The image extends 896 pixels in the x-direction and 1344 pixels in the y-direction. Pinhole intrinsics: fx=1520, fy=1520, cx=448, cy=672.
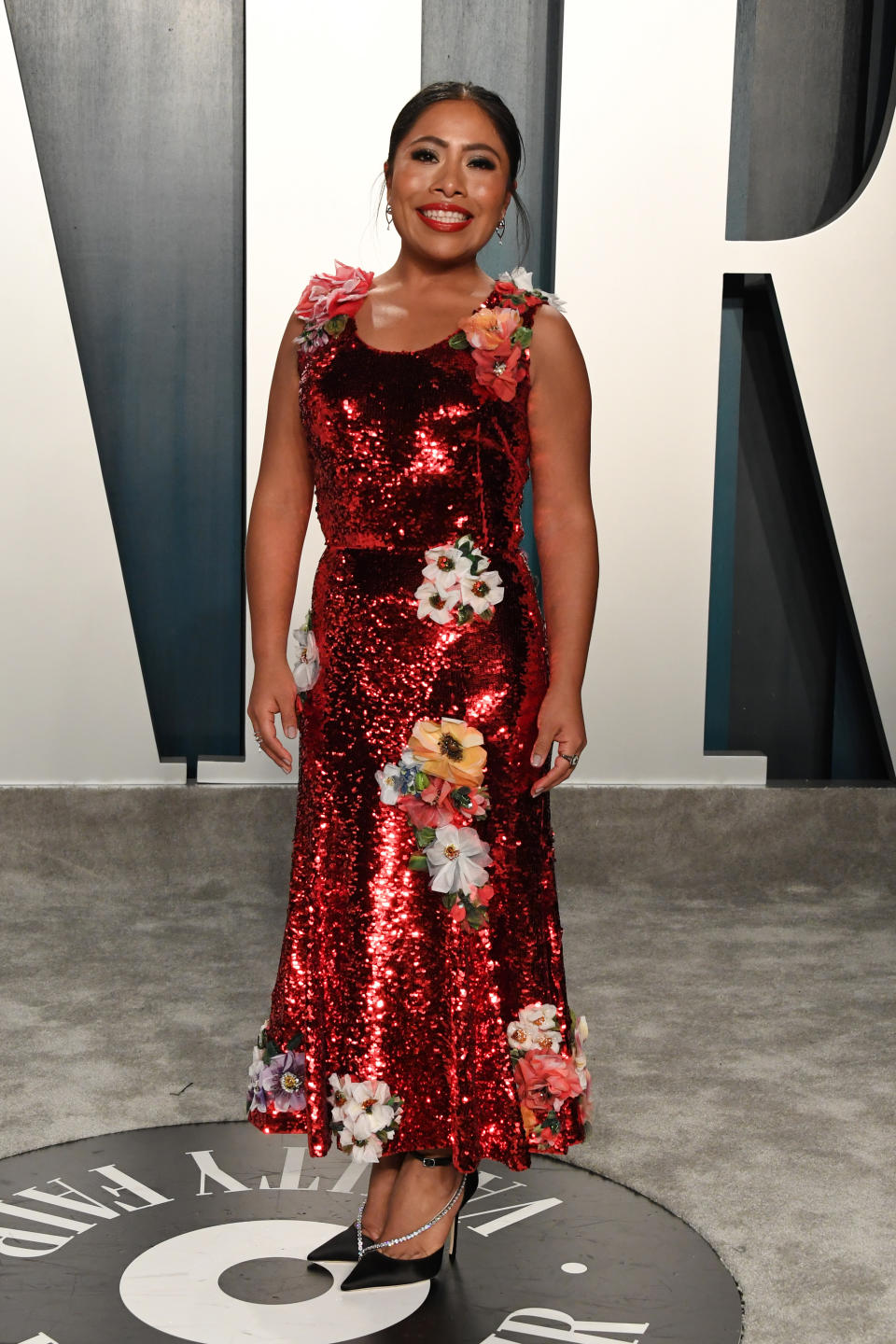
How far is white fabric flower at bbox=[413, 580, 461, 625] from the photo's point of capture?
2.07 m

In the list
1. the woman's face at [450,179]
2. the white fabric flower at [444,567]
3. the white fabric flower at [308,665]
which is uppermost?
the woman's face at [450,179]

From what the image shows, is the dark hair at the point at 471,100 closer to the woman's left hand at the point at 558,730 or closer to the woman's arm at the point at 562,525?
the woman's arm at the point at 562,525

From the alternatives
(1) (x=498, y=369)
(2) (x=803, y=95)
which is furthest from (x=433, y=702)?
(2) (x=803, y=95)

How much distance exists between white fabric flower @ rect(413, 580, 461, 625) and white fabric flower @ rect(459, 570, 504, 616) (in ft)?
0.04

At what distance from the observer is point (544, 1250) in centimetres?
226

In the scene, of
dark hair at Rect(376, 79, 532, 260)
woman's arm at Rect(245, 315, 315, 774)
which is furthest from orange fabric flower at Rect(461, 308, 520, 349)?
woman's arm at Rect(245, 315, 315, 774)

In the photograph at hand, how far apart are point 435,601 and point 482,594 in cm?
6

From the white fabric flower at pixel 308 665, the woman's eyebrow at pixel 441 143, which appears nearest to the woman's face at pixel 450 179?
the woman's eyebrow at pixel 441 143

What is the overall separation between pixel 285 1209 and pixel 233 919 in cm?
171

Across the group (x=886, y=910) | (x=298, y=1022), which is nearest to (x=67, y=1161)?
(x=298, y=1022)

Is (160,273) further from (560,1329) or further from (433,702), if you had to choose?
(560,1329)

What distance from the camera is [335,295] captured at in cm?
216

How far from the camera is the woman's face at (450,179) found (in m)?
2.08

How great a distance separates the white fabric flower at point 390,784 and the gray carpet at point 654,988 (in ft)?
2.83
